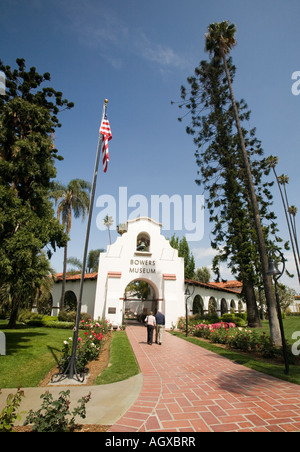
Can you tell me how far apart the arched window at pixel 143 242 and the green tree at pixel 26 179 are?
41.5ft

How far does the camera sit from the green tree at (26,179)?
7.95 metres

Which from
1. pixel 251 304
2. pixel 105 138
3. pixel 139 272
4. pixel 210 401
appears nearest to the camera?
pixel 210 401

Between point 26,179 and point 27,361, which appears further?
point 26,179

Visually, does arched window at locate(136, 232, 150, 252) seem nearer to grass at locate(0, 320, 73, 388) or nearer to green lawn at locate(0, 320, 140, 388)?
green lawn at locate(0, 320, 140, 388)

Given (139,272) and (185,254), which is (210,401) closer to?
(139,272)

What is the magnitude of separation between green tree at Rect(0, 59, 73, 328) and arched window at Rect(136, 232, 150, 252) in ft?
41.5

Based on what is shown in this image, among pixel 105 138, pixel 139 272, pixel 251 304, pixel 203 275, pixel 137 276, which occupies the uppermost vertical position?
pixel 203 275

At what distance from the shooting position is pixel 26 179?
30.5 feet

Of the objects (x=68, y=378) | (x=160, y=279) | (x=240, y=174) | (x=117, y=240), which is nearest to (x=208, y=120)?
(x=240, y=174)

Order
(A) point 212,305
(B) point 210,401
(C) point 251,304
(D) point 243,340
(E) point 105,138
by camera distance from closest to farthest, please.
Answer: (B) point 210,401
(E) point 105,138
(D) point 243,340
(C) point 251,304
(A) point 212,305

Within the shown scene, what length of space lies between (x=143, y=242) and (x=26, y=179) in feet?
46.7

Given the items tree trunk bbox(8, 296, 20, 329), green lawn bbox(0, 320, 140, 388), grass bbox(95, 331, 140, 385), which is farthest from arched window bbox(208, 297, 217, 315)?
tree trunk bbox(8, 296, 20, 329)

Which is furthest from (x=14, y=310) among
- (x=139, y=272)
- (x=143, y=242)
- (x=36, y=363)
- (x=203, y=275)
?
(x=203, y=275)

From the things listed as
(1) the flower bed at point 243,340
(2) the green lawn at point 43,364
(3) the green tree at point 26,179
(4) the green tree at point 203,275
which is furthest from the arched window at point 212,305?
(3) the green tree at point 26,179
